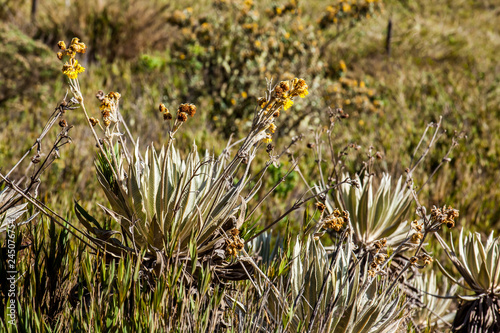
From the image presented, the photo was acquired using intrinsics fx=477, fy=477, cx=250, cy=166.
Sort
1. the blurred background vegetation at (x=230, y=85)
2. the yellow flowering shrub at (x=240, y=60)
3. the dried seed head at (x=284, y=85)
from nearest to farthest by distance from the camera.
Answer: the dried seed head at (x=284, y=85), the blurred background vegetation at (x=230, y=85), the yellow flowering shrub at (x=240, y=60)

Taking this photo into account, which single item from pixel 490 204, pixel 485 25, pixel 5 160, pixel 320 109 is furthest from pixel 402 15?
pixel 5 160

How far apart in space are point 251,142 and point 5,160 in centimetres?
306

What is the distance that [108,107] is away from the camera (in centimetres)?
168

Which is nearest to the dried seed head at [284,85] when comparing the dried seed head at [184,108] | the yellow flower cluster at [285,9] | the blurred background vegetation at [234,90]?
the dried seed head at [184,108]

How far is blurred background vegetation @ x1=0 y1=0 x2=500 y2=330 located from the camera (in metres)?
4.29

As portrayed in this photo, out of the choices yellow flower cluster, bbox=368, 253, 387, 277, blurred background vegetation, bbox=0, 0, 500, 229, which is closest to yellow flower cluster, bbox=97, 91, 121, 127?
yellow flower cluster, bbox=368, 253, 387, 277

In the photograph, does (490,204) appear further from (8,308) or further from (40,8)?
(40,8)

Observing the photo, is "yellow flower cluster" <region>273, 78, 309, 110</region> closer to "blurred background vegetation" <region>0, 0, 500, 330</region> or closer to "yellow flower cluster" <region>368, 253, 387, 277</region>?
"yellow flower cluster" <region>368, 253, 387, 277</region>

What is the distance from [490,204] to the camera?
4.06 meters

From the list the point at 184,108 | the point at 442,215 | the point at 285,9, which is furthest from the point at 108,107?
the point at 285,9

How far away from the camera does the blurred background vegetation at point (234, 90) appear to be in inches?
169

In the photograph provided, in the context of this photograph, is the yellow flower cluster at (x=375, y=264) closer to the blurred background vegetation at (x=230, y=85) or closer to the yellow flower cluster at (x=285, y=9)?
the blurred background vegetation at (x=230, y=85)

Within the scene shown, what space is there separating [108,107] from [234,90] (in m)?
4.32

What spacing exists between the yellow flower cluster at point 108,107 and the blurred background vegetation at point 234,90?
5.06ft
